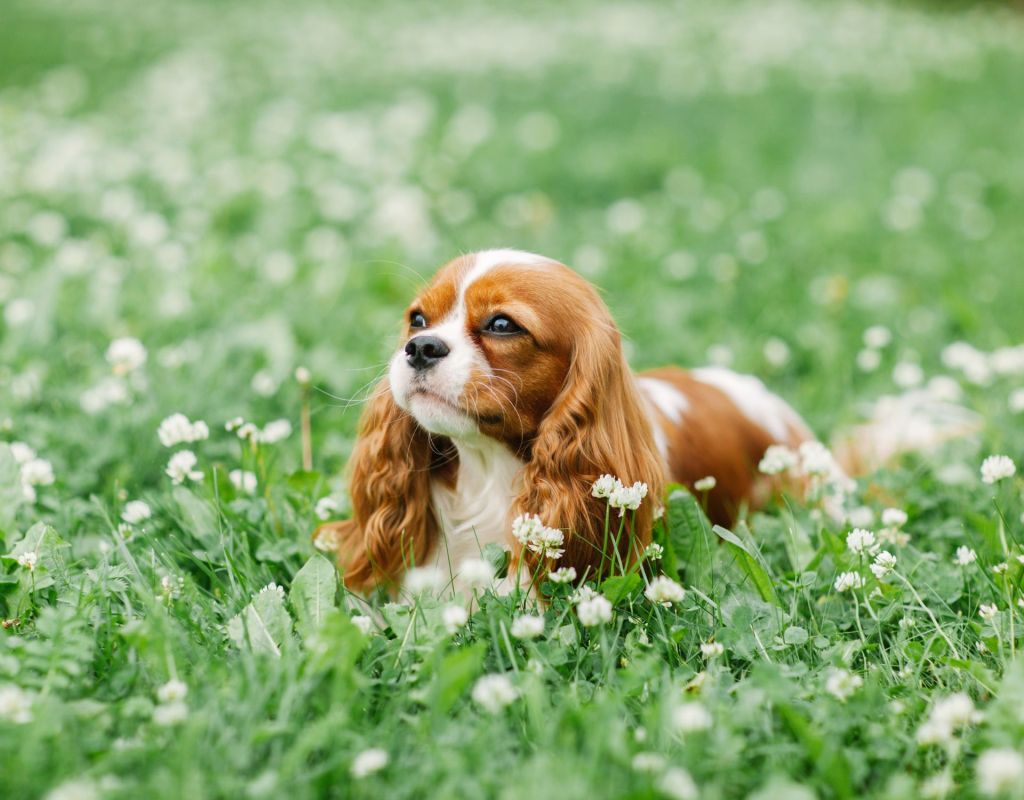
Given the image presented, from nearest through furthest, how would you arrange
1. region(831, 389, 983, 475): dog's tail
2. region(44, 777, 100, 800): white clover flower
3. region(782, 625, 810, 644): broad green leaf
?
region(44, 777, 100, 800): white clover flower, region(782, 625, 810, 644): broad green leaf, region(831, 389, 983, 475): dog's tail

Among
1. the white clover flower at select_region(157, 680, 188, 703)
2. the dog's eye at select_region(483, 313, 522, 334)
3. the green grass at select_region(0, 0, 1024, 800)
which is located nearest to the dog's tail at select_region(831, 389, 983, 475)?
the green grass at select_region(0, 0, 1024, 800)

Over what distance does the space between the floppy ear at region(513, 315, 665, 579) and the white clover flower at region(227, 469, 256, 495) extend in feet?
2.48

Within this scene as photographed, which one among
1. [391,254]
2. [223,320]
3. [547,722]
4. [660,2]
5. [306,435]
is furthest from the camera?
[660,2]

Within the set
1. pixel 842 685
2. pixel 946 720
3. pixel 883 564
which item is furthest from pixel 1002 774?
pixel 883 564

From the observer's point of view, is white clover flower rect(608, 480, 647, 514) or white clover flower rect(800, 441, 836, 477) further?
white clover flower rect(800, 441, 836, 477)

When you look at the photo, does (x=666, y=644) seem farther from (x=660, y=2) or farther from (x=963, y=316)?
(x=660, y=2)

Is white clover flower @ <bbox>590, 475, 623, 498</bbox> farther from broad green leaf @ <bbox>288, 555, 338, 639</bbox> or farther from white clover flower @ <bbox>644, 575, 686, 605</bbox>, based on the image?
broad green leaf @ <bbox>288, 555, 338, 639</bbox>

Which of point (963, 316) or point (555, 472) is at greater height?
point (555, 472)

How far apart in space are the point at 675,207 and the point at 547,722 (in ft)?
14.3

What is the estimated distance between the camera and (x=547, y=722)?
2029mm

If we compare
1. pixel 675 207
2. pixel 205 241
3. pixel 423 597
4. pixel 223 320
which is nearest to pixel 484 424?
pixel 423 597

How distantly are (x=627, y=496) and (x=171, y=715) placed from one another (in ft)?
3.32

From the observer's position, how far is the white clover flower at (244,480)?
2.92 metres

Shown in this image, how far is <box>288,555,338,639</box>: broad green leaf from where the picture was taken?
7.86 ft
